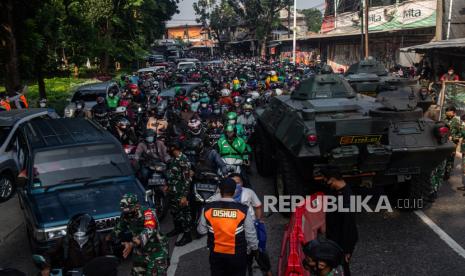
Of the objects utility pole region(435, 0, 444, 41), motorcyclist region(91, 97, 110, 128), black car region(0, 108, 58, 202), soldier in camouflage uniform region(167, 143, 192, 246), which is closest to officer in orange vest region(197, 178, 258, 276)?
soldier in camouflage uniform region(167, 143, 192, 246)

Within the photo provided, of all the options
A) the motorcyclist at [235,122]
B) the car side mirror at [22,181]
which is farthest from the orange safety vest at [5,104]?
the car side mirror at [22,181]

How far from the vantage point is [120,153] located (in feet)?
25.4

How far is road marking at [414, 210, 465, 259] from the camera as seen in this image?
6.35m

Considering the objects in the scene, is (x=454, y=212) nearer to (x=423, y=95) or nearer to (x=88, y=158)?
(x=423, y=95)

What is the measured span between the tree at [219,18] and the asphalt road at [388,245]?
7033cm

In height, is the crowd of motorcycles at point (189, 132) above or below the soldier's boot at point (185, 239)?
above

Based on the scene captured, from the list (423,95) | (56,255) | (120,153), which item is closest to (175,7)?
(423,95)

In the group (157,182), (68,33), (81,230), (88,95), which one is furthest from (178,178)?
(68,33)

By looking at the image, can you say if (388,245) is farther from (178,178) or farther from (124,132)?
(124,132)

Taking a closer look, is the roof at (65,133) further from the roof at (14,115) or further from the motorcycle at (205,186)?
the motorcycle at (205,186)

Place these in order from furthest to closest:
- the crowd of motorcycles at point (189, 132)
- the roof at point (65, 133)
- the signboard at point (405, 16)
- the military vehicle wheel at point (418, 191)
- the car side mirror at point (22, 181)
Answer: the signboard at point (405, 16) → the roof at point (65, 133) → the military vehicle wheel at point (418, 191) → the crowd of motorcycles at point (189, 132) → the car side mirror at point (22, 181)

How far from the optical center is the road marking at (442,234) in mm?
6348

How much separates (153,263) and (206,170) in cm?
250

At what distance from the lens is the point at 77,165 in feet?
23.9
